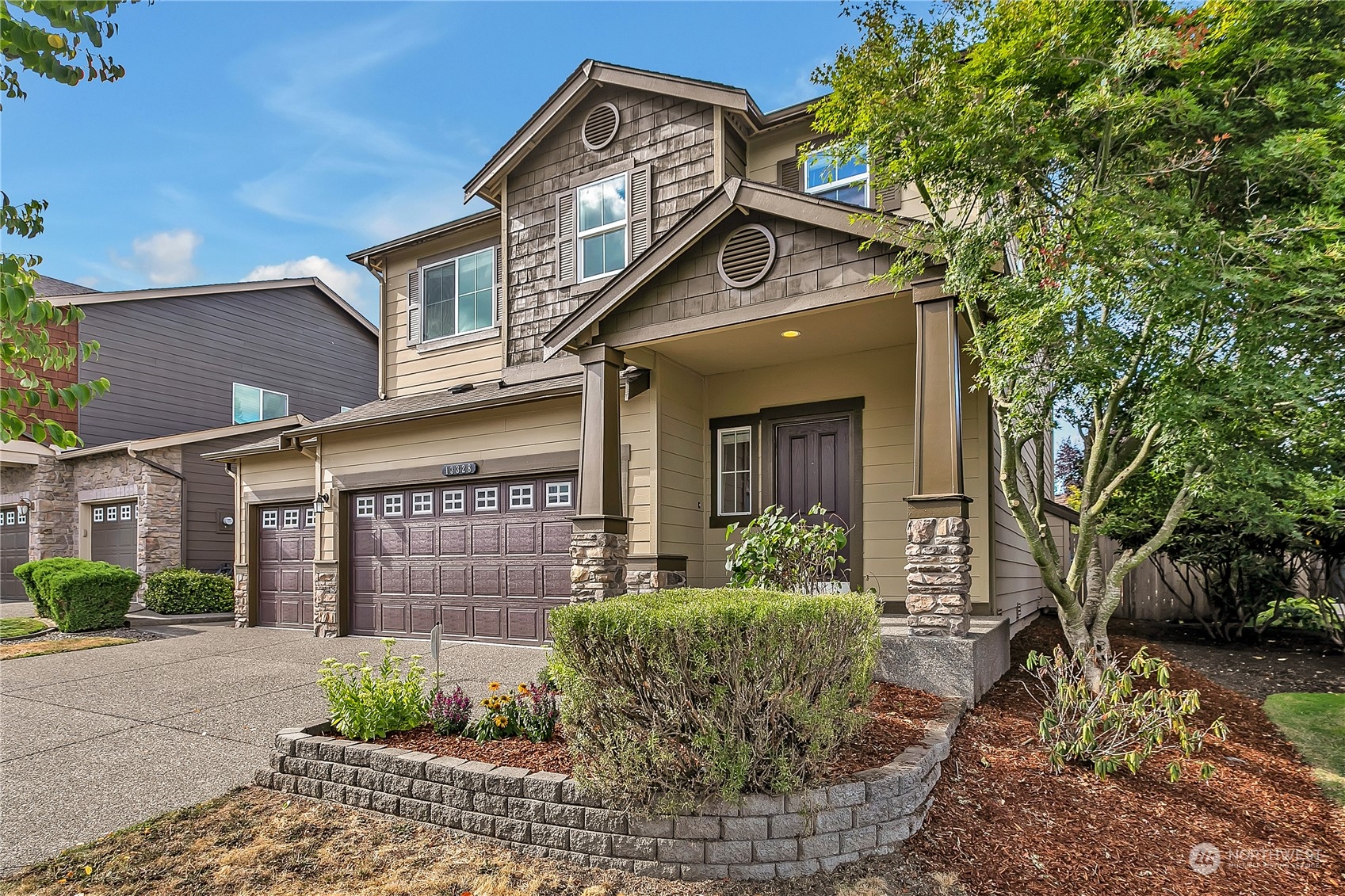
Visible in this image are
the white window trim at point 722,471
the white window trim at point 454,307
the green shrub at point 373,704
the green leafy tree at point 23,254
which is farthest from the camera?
the white window trim at point 454,307

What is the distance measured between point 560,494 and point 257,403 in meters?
13.3

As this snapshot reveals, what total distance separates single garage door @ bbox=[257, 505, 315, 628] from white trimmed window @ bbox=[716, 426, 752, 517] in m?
7.50

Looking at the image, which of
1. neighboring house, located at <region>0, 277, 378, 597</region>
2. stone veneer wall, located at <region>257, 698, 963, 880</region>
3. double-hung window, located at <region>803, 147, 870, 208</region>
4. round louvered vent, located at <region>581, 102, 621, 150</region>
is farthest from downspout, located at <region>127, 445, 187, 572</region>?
double-hung window, located at <region>803, 147, 870, 208</region>

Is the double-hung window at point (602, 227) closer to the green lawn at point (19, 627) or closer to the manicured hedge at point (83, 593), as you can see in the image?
the manicured hedge at point (83, 593)

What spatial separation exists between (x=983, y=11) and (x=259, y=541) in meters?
13.3

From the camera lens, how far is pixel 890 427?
336 inches

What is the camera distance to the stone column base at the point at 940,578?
19.6 feet

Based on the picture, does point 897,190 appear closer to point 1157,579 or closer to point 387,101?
point 387,101

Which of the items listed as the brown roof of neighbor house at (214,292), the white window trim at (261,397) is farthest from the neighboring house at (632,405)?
the white window trim at (261,397)

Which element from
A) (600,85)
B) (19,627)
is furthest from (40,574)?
(600,85)

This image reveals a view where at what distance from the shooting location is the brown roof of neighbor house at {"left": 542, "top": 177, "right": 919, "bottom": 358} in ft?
22.7

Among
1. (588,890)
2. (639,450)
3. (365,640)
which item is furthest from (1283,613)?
(365,640)

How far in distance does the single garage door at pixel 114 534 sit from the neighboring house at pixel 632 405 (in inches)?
169

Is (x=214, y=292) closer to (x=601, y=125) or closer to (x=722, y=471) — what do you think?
(x=601, y=125)
